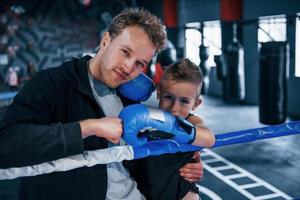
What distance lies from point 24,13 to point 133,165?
1226cm

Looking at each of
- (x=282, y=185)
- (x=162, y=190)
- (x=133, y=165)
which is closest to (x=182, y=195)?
(x=162, y=190)

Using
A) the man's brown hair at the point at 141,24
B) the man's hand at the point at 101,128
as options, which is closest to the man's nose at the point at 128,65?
the man's brown hair at the point at 141,24

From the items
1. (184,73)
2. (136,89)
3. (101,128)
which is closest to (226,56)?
(184,73)

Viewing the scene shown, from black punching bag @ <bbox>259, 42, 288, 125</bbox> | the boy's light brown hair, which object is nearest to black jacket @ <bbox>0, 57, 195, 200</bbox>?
the boy's light brown hair

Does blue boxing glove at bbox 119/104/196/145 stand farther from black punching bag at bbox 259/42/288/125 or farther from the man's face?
black punching bag at bbox 259/42/288/125

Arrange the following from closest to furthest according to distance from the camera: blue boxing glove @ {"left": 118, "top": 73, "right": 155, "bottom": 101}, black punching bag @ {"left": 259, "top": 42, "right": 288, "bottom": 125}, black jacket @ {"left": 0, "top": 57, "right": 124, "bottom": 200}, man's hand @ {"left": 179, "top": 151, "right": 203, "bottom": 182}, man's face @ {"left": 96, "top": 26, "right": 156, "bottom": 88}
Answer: black jacket @ {"left": 0, "top": 57, "right": 124, "bottom": 200} → man's face @ {"left": 96, "top": 26, "right": 156, "bottom": 88} → blue boxing glove @ {"left": 118, "top": 73, "right": 155, "bottom": 101} → man's hand @ {"left": 179, "top": 151, "right": 203, "bottom": 182} → black punching bag @ {"left": 259, "top": 42, "right": 288, "bottom": 125}

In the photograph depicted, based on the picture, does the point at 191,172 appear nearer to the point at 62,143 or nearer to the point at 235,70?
the point at 62,143

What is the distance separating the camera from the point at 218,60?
7.70 m

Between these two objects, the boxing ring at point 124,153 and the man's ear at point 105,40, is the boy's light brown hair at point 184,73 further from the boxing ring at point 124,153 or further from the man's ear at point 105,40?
the man's ear at point 105,40

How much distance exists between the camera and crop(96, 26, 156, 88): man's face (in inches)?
46.6

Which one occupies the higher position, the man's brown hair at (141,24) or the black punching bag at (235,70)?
the man's brown hair at (141,24)

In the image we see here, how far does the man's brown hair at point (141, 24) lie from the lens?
1.19 metres

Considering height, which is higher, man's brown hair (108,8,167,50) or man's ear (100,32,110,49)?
man's brown hair (108,8,167,50)

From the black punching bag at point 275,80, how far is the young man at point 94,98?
16.1 ft
